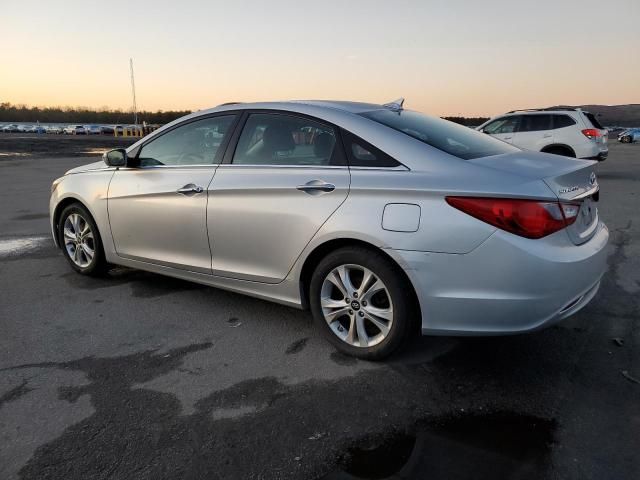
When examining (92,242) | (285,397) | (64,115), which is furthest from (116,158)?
(64,115)

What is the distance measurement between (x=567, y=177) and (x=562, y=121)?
39.4 ft

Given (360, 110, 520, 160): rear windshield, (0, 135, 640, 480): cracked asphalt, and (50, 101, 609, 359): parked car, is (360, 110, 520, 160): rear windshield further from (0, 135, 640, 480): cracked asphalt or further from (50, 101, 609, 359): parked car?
(0, 135, 640, 480): cracked asphalt

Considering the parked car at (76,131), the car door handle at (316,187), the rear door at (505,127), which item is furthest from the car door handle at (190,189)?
the parked car at (76,131)

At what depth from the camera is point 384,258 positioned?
3.14 metres

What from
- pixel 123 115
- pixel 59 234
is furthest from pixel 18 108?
pixel 59 234

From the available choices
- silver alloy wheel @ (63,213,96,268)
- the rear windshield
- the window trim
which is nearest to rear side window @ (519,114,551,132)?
the rear windshield

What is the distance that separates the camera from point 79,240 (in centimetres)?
507

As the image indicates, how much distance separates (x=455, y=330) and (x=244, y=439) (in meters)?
1.30

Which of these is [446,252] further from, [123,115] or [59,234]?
[123,115]

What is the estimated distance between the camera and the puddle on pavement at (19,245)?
6152 millimetres

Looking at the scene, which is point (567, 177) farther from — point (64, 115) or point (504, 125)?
point (64, 115)

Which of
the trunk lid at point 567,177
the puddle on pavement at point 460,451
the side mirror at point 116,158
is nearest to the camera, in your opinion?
the puddle on pavement at point 460,451

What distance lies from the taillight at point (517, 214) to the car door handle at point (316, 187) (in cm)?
85

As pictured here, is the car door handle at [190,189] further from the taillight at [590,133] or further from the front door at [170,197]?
the taillight at [590,133]
